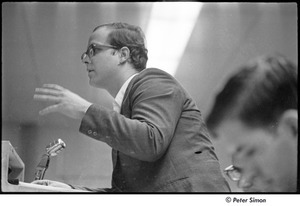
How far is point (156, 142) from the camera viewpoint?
142cm

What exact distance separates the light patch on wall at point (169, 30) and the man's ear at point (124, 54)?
0.22ft

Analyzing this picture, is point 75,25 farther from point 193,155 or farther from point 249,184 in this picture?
point 249,184

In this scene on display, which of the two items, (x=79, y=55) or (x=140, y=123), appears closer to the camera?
(x=140, y=123)

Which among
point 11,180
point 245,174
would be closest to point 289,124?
point 245,174

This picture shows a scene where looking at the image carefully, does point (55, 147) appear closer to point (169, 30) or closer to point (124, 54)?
point (124, 54)

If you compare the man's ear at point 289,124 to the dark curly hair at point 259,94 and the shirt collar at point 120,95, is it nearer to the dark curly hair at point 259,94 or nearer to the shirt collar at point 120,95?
the dark curly hair at point 259,94

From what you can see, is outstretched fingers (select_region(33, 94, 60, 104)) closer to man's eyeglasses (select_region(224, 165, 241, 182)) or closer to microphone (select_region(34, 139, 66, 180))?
microphone (select_region(34, 139, 66, 180))

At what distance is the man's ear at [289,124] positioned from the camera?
1.58 meters

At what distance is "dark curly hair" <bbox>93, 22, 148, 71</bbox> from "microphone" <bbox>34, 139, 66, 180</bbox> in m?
0.32

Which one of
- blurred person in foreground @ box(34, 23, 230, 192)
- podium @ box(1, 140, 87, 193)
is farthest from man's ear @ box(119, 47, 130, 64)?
podium @ box(1, 140, 87, 193)

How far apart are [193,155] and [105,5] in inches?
21.6

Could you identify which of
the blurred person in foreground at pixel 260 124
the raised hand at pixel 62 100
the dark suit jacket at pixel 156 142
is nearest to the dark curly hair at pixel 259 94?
the blurred person in foreground at pixel 260 124

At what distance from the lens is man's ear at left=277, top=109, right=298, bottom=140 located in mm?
1585

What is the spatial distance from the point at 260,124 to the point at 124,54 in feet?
1.47
